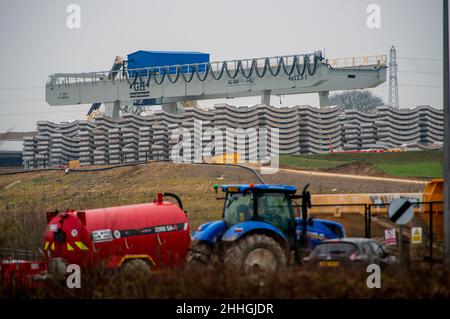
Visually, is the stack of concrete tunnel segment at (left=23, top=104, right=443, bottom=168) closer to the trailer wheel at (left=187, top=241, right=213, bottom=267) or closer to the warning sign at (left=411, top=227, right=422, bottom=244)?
the warning sign at (left=411, top=227, right=422, bottom=244)

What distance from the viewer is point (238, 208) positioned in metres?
18.8

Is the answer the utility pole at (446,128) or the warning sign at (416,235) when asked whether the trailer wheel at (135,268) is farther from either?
the warning sign at (416,235)

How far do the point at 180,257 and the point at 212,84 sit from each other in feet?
159

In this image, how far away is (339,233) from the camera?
70.1 ft

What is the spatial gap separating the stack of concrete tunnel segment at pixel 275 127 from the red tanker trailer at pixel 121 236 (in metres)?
37.9

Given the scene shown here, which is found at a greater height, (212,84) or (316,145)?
(212,84)

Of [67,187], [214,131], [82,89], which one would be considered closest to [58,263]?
[67,187]

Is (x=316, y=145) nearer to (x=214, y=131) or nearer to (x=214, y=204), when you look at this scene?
(x=214, y=131)

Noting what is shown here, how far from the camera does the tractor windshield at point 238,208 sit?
61.2 ft

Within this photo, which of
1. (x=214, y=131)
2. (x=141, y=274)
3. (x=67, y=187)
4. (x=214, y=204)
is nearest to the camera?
(x=141, y=274)

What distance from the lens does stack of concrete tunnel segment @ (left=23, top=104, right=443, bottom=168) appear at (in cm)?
5838

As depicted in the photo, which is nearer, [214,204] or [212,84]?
[214,204]

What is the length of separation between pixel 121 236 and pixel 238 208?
268cm
